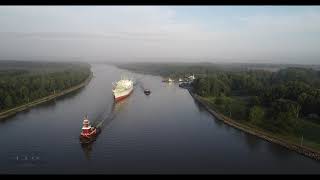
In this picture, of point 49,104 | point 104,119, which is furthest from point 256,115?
point 49,104

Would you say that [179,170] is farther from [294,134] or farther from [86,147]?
[294,134]

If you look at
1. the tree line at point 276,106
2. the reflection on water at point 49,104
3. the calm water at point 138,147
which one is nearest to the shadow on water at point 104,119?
the calm water at point 138,147

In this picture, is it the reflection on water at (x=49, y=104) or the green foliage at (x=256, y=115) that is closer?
the green foliage at (x=256, y=115)

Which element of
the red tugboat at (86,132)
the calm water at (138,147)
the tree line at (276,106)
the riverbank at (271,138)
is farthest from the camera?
the tree line at (276,106)

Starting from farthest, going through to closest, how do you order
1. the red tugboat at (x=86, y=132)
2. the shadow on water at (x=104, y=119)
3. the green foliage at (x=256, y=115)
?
the green foliage at (x=256, y=115)
the red tugboat at (x=86, y=132)
the shadow on water at (x=104, y=119)

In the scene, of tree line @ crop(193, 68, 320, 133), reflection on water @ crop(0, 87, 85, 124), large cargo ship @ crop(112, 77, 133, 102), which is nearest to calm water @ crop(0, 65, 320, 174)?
reflection on water @ crop(0, 87, 85, 124)

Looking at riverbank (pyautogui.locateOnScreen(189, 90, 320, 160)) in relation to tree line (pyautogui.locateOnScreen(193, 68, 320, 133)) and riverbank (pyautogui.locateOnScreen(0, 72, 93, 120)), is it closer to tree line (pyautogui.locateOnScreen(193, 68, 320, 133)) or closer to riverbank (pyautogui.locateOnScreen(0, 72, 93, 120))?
tree line (pyautogui.locateOnScreen(193, 68, 320, 133))

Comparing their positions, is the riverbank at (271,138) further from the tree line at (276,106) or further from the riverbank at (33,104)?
the riverbank at (33,104)

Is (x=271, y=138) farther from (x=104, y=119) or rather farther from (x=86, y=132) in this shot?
(x=104, y=119)
